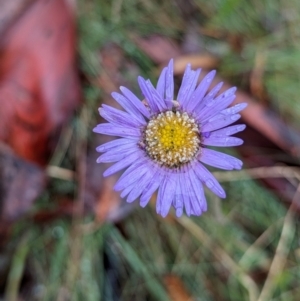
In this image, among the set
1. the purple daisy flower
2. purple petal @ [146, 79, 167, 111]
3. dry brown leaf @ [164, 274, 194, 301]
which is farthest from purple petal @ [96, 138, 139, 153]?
dry brown leaf @ [164, 274, 194, 301]

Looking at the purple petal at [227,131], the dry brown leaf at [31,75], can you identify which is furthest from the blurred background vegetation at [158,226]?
the purple petal at [227,131]

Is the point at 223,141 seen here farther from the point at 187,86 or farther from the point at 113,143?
the point at 113,143

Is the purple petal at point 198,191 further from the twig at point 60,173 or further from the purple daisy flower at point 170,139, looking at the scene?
the twig at point 60,173

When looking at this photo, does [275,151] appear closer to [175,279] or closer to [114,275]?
[175,279]

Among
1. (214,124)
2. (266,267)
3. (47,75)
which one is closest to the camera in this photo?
(214,124)

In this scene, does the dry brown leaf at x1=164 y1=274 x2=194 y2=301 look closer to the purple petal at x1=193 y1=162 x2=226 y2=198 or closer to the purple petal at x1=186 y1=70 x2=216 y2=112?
the purple petal at x1=193 y1=162 x2=226 y2=198

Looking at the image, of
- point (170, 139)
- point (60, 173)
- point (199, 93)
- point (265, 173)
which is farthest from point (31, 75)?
point (265, 173)

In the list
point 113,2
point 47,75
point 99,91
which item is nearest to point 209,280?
point 99,91
